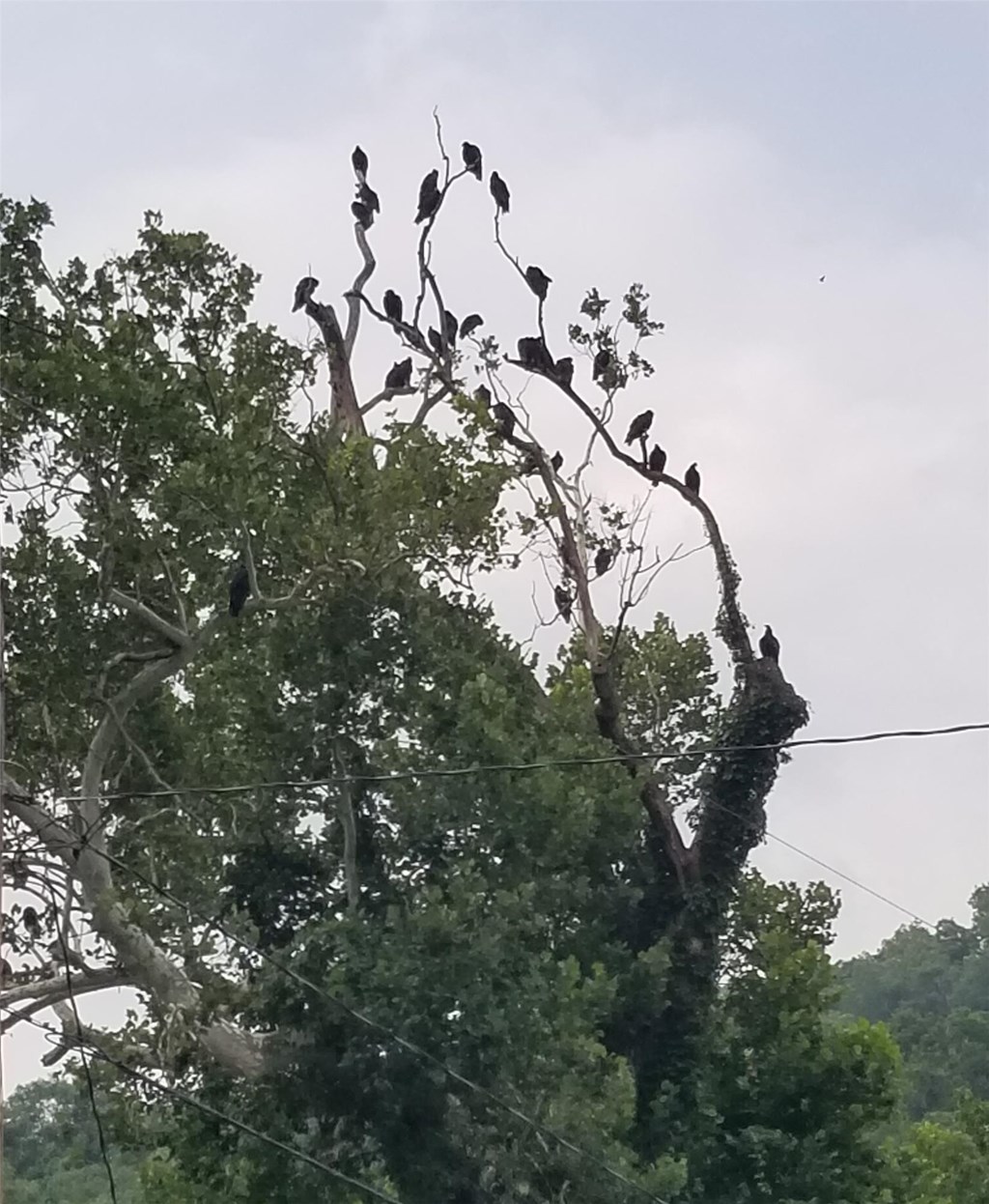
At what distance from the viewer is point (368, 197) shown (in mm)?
9750

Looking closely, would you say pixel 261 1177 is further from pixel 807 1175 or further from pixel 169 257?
pixel 169 257

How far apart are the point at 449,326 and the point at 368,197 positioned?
90cm

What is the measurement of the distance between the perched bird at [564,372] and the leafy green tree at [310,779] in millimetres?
230

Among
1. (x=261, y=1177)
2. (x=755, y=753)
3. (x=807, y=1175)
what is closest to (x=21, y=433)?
(x=261, y=1177)

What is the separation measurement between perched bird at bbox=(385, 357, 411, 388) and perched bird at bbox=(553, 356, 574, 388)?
93 cm

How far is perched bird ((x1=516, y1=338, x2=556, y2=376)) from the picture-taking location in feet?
32.1

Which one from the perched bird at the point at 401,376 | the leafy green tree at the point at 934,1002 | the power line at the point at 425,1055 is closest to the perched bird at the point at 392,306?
the perched bird at the point at 401,376

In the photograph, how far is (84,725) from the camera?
8617 millimetres

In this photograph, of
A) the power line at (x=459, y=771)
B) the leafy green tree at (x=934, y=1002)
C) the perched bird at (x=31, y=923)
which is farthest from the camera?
the leafy green tree at (x=934, y=1002)

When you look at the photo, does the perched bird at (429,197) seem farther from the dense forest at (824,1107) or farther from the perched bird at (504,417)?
the dense forest at (824,1107)

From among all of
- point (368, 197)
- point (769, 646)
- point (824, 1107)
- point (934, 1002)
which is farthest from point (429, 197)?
point (934, 1002)

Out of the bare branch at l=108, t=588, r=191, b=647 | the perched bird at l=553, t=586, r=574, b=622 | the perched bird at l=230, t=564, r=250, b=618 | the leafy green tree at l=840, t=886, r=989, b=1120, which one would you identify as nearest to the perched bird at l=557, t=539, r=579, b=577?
the perched bird at l=553, t=586, r=574, b=622

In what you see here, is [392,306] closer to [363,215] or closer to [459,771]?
[363,215]

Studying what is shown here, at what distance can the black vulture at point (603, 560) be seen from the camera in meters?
9.88
